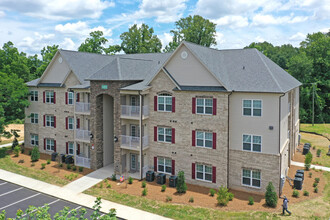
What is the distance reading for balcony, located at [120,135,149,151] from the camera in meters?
28.6

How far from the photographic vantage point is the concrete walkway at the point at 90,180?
87.2 feet

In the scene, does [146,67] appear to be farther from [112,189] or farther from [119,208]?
[119,208]

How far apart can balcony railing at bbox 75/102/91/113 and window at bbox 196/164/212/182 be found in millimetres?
14670

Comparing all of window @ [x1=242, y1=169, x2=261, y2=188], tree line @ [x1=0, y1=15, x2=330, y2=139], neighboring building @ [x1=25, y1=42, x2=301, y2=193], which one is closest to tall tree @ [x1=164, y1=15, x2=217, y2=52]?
tree line @ [x1=0, y1=15, x2=330, y2=139]

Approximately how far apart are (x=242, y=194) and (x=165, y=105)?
36.4 ft

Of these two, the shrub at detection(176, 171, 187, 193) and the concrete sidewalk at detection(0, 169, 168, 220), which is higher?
the shrub at detection(176, 171, 187, 193)

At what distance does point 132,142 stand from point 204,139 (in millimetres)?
7791

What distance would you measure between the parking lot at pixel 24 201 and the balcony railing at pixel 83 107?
33.9ft

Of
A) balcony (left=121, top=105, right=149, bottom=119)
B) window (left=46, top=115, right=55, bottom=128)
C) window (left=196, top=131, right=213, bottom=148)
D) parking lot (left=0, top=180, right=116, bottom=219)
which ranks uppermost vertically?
balcony (left=121, top=105, right=149, bottom=119)

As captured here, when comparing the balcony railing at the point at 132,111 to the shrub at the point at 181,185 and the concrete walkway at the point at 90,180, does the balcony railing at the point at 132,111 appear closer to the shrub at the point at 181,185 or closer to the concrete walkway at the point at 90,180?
the concrete walkway at the point at 90,180

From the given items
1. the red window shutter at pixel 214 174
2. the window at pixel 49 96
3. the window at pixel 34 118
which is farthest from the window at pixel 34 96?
the red window shutter at pixel 214 174

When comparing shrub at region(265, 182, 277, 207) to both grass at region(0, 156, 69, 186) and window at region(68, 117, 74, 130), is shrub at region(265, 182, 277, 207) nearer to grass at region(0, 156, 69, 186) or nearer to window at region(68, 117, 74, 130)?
grass at region(0, 156, 69, 186)

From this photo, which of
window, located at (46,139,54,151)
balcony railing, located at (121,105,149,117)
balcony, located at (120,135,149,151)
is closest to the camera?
balcony, located at (120,135,149,151)

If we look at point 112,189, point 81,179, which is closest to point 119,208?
point 112,189
